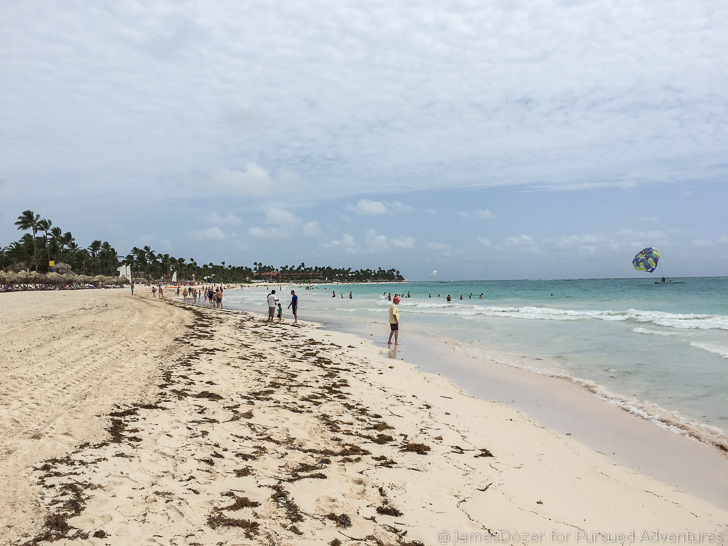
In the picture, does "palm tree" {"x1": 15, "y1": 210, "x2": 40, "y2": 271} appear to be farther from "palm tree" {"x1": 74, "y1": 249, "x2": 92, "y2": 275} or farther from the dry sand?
the dry sand

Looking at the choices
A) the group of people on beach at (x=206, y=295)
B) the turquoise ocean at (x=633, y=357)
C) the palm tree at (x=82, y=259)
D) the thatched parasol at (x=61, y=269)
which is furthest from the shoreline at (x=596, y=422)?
the palm tree at (x=82, y=259)

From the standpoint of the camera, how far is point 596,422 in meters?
7.43

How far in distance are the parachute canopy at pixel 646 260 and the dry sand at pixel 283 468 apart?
5089 centimetres

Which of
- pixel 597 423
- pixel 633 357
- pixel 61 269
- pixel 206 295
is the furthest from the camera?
pixel 61 269

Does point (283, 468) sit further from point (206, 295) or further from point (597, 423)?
point (206, 295)

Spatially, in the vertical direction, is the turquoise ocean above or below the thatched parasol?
below

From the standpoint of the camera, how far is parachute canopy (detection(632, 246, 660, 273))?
48653mm

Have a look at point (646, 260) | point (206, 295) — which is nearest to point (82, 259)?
point (206, 295)

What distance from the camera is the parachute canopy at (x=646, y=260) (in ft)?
160

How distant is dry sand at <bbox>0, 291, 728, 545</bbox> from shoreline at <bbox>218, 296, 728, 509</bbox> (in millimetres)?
445

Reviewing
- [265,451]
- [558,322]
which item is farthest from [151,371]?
[558,322]

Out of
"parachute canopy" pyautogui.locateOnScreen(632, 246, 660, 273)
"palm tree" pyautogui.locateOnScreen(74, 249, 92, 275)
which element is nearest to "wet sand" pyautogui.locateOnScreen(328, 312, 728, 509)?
"parachute canopy" pyautogui.locateOnScreen(632, 246, 660, 273)

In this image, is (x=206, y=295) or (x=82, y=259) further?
(x=82, y=259)

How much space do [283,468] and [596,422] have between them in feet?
19.3
